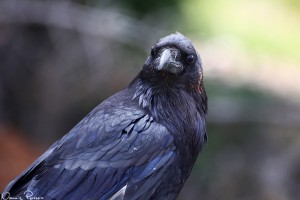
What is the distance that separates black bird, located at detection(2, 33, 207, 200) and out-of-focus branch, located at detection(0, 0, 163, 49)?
12.4 ft

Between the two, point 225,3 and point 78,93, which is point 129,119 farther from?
A: point 225,3

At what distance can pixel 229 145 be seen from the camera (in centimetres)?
884

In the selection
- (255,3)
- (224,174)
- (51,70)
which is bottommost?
(224,174)

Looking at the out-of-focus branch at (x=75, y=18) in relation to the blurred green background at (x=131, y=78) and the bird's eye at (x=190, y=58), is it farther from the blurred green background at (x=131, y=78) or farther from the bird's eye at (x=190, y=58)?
the bird's eye at (x=190, y=58)

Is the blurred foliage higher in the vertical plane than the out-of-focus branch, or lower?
lower

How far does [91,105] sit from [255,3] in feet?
12.3

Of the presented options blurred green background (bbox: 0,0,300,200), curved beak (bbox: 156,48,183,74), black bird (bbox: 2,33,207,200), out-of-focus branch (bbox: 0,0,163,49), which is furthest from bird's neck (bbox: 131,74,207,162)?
out-of-focus branch (bbox: 0,0,163,49)

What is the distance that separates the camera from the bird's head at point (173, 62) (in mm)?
5352

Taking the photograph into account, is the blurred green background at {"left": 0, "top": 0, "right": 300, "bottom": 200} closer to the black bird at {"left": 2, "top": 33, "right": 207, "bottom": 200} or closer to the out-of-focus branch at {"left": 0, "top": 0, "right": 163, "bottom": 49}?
the out-of-focus branch at {"left": 0, "top": 0, "right": 163, "bottom": 49}

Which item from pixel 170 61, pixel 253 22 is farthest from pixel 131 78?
pixel 170 61

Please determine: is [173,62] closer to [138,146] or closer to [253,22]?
[138,146]

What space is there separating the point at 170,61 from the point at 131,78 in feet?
13.9

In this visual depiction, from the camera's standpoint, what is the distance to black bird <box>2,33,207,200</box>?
526 centimetres

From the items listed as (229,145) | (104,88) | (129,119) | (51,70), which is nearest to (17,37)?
(51,70)
